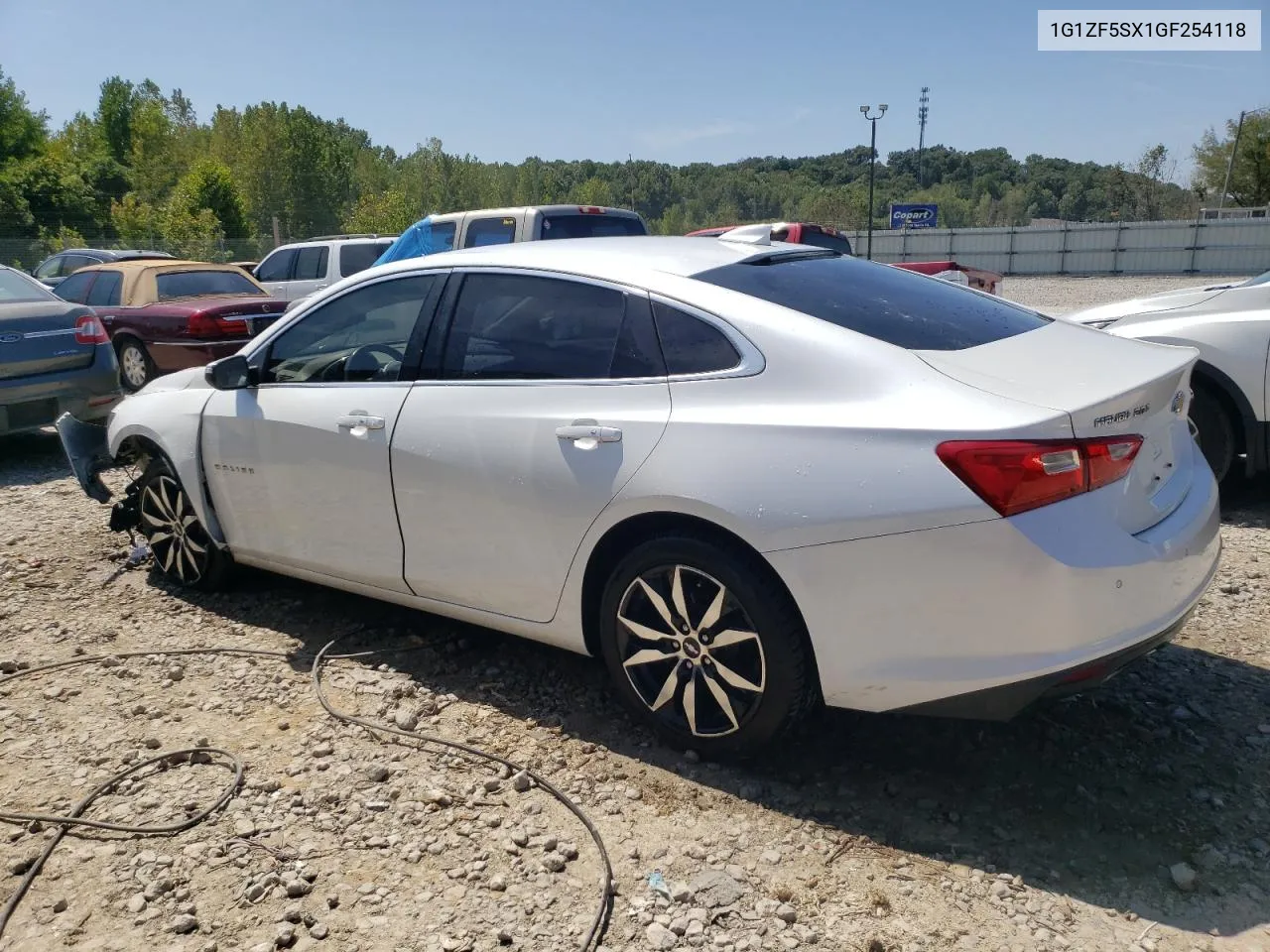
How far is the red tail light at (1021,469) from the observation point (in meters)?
2.53

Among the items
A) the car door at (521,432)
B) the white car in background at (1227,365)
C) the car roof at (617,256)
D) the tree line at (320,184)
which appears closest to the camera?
the car door at (521,432)

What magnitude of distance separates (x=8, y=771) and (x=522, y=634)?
178 cm

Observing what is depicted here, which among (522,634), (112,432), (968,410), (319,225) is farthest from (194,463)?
(319,225)

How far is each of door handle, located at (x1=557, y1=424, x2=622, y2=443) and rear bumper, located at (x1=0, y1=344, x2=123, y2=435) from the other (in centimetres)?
606

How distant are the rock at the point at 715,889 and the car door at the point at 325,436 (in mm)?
1731

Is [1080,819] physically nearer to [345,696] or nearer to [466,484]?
[466,484]

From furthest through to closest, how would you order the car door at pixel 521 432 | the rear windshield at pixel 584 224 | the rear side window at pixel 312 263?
the rear side window at pixel 312 263
the rear windshield at pixel 584 224
the car door at pixel 521 432

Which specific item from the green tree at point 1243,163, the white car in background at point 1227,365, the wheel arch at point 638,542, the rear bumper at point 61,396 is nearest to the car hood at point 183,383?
the wheel arch at point 638,542

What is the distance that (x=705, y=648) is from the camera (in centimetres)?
305

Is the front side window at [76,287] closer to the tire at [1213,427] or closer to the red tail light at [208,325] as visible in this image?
the red tail light at [208,325]

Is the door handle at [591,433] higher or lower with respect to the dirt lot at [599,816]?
higher

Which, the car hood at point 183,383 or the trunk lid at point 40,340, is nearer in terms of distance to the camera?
the car hood at point 183,383

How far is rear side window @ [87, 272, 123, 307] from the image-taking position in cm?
1151

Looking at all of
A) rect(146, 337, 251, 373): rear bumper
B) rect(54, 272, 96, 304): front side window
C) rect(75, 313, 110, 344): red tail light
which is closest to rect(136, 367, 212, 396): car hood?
rect(75, 313, 110, 344): red tail light
